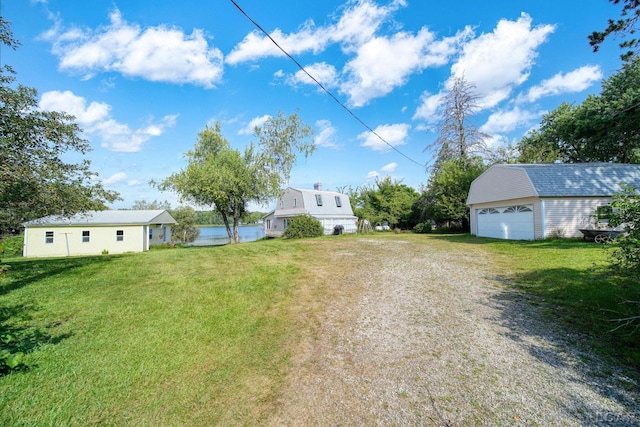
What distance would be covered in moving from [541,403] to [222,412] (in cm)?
320

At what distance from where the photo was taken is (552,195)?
44.4ft

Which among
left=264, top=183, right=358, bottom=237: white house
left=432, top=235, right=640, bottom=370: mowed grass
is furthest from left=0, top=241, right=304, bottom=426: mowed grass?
left=264, top=183, right=358, bottom=237: white house

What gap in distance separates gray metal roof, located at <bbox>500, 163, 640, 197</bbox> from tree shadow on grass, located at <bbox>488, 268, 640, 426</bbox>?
9.36m

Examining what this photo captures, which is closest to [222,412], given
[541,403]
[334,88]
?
[541,403]

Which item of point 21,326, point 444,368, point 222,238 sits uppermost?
point 21,326

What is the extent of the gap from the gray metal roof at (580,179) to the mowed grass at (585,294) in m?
5.86

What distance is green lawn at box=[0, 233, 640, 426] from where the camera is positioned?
2.90 m

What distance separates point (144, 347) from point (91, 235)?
2361cm

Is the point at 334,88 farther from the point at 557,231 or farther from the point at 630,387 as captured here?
the point at 557,231

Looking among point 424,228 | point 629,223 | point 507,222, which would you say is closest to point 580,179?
point 507,222

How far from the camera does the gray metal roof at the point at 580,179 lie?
1359 cm

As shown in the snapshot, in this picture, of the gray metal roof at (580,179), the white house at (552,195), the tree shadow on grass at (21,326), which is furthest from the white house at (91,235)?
the gray metal roof at (580,179)

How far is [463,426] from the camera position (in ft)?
8.04

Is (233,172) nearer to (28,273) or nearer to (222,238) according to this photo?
(28,273)
